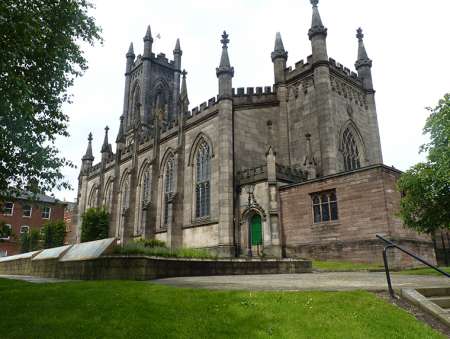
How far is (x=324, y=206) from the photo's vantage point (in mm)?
24219

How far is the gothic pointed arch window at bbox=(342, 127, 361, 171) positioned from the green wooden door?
9.16m

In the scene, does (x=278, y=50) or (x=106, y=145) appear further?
(x=106, y=145)

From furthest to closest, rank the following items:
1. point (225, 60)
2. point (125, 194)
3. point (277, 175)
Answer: point (125, 194) → point (225, 60) → point (277, 175)

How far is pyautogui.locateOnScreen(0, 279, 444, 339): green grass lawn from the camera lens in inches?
235

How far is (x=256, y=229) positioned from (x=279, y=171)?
4.55 m

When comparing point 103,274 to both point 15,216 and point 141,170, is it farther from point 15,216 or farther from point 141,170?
point 15,216

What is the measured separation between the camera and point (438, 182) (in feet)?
47.8

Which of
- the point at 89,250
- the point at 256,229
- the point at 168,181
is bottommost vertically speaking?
the point at 89,250

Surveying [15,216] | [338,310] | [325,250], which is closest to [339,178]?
[325,250]

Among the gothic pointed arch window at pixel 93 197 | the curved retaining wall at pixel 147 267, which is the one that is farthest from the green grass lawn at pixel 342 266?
the gothic pointed arch window at pixel 93 197

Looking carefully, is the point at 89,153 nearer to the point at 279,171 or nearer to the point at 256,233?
the point at 256,233

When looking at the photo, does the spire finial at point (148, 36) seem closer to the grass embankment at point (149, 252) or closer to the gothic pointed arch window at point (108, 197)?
the gothic pointed arch window at point (108, 197)

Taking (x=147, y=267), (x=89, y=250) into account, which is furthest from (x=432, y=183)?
(x=89, y=250)

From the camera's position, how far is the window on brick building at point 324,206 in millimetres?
23703
